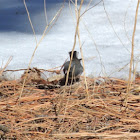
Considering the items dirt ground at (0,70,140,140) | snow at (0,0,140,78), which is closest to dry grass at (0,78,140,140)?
dirt ground at (0,70,140,140)

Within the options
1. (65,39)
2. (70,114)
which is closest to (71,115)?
(70,114)

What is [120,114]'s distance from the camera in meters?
1.40

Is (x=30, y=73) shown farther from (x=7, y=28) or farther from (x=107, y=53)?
(x=7, y=28)

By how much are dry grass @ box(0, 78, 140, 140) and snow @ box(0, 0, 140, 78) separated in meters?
0.29

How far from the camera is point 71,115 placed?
138 cm

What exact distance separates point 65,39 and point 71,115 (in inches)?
65.6

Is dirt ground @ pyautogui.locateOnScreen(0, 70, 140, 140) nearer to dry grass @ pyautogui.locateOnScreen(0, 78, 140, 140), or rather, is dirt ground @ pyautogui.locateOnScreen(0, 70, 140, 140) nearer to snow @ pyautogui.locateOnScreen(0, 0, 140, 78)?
dry grass @ pyautogui.locateOnScreen(0, 78, 140, 140)

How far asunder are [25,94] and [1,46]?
4.22 feet

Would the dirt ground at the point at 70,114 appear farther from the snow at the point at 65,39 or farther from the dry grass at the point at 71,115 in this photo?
the snow at the point at 65,39

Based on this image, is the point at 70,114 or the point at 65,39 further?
the point at 65,39

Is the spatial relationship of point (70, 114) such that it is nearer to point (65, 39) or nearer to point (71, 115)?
point (71, 115)

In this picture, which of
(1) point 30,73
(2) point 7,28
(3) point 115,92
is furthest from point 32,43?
(3) point 115,92

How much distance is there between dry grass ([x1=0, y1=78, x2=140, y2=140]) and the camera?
1.22m

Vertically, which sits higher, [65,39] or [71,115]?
[65,39]
